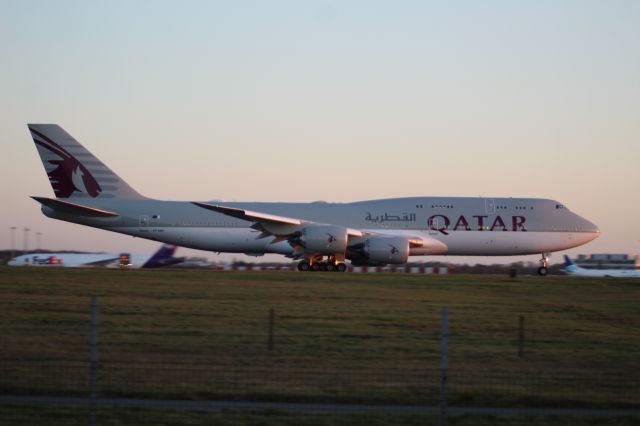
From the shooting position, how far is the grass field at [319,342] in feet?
46.9

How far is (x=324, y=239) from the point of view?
4075cm

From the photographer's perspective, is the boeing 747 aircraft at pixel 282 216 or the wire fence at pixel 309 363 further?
the boeing 747 aircraft at pixel 282 216

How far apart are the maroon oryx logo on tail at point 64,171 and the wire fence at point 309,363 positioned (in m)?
20.9

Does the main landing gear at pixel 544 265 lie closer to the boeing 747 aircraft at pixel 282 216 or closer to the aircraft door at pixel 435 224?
the boeing 747 aircraft at pixel 282 216

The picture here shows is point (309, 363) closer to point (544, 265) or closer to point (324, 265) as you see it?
point (324, 265)

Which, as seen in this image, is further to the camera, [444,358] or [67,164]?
[67,164]

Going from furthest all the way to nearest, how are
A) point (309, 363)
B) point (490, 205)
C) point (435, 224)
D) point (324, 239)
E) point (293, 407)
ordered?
1. point (490, 205)
2. point (435, 224)
3. point (324, 239)
4. point (309, 363)
5. point (293, 407)

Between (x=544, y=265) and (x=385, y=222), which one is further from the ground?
(x=385, y=222)

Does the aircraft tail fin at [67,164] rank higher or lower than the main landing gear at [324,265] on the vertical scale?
higher

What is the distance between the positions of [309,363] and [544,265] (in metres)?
31.0

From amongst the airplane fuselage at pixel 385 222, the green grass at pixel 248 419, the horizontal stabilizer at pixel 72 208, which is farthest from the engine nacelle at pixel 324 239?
the green grass at pixel 248 419

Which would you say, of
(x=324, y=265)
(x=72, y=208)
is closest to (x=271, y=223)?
(x=324, y=265)

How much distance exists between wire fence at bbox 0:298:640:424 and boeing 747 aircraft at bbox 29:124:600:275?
64.9ft

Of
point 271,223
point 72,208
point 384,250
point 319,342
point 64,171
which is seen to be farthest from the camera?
point 64,171
